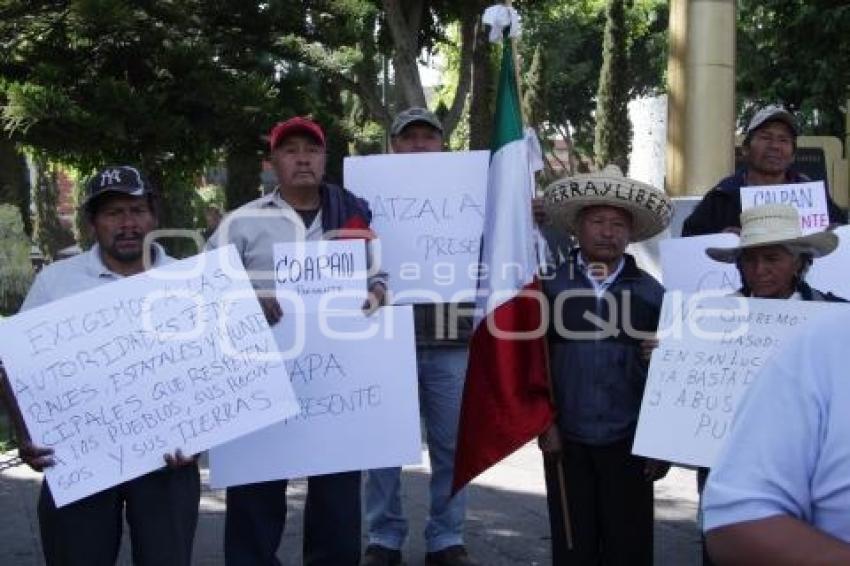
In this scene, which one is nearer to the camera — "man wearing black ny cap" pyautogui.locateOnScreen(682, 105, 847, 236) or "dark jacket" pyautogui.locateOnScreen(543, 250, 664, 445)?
"dark jacket" pyautogui.locateOnScreen(543, 250, 664, 445)

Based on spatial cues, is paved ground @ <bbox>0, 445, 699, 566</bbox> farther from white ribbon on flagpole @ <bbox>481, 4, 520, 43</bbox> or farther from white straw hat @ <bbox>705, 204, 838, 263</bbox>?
white ribbon on flagpole @ <bbox>481, 4, 520, 43</bbox>

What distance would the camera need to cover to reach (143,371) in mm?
3516

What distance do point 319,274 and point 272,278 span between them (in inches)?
6.9

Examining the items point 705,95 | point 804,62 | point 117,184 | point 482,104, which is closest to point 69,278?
point 117,184

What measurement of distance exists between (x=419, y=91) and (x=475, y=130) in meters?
6.32

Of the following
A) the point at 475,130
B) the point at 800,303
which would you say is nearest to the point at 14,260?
the point at 800,303

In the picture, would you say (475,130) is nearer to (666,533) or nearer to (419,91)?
(419,91)

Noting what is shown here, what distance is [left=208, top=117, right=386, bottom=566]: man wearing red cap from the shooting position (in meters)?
4.14

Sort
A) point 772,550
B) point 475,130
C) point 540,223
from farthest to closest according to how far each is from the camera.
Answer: point 475,130
point 540,223
point 772,550

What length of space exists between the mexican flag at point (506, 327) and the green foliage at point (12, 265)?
6.68m

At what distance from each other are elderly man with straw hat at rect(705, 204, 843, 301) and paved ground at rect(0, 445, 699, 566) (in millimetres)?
2051

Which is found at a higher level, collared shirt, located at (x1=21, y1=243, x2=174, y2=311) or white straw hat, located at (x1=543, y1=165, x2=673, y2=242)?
white straw hat, located at (x1=543, y1=165, x2=673, y2=242)

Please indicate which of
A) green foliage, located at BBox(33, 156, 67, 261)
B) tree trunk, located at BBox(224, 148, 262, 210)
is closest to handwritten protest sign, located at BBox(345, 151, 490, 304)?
tree trunk, located at BBox(224, 148, 262, 210)

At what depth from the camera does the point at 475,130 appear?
2078cm
